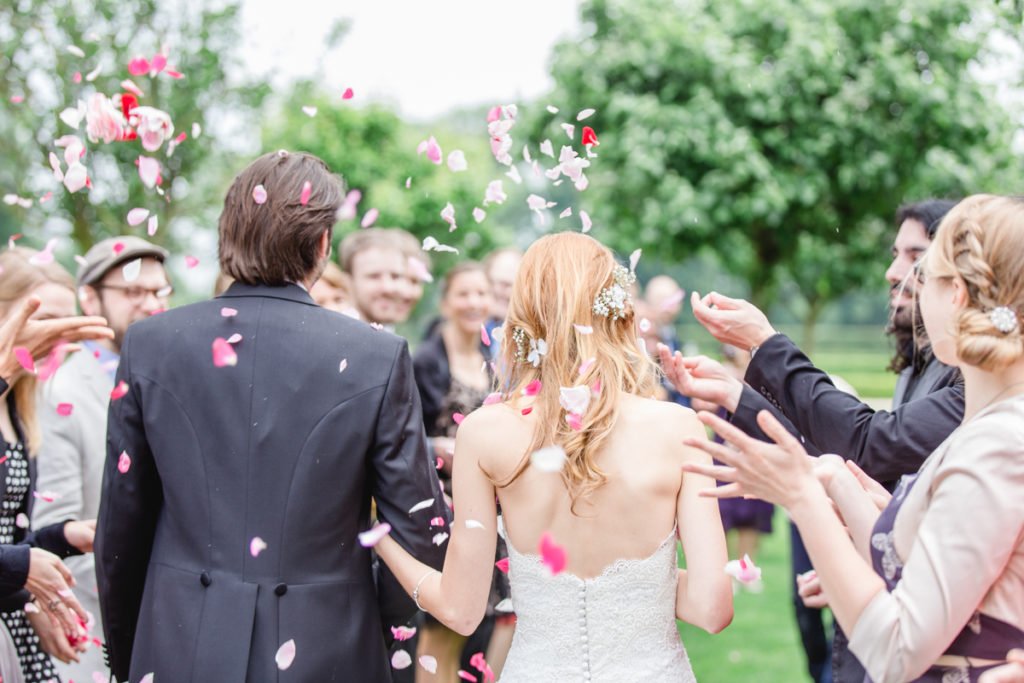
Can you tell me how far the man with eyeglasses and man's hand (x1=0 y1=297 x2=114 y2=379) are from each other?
82cm

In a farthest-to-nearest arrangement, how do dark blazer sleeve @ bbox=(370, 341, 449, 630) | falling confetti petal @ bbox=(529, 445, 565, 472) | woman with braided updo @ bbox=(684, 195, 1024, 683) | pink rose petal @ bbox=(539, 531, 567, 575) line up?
1. dark blazer sleeve @ bbox=(370, 341, 449, 630)
2. falling confetti petal @ bbox=(529, 445, 565, 472)
3. pink rose petal @ bbox=(539, 531, 567, 575)
4. woman with braided updo @ bbox=(684, 195, 1024, 683)

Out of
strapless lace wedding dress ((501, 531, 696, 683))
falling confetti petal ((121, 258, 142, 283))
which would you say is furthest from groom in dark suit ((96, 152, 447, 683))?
falling confetti petal ((121, 258, 142, 283))

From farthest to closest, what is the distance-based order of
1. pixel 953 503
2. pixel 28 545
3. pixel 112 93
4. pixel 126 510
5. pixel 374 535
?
pixel 112 93 < pixel 28 545 < pixel 126 510 < pixel 374 535 < pixel 953 503

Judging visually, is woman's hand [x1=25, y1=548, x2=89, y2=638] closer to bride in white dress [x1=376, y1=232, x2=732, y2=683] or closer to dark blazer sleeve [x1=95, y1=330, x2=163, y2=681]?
dark blazer sleeve [x1=95, y1=330, x2=163, y2=681]

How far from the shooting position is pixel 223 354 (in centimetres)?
262

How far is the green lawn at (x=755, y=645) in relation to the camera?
6.21 meters

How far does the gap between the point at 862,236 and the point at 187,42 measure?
926cm

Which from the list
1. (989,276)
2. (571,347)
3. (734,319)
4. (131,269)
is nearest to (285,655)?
(571,347)

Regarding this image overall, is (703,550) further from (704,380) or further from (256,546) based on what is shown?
(256,546)

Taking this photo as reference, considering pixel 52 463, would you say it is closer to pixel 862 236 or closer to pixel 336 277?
pixel 336 277

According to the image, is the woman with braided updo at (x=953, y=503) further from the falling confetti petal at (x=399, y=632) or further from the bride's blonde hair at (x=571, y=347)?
the falling confetti petal at (x=399, y=632)

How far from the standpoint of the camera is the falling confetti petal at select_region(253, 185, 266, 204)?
2.72 m

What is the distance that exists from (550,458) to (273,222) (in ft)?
3.23

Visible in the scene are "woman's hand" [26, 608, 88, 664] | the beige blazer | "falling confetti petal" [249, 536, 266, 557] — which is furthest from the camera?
the beige blazer
